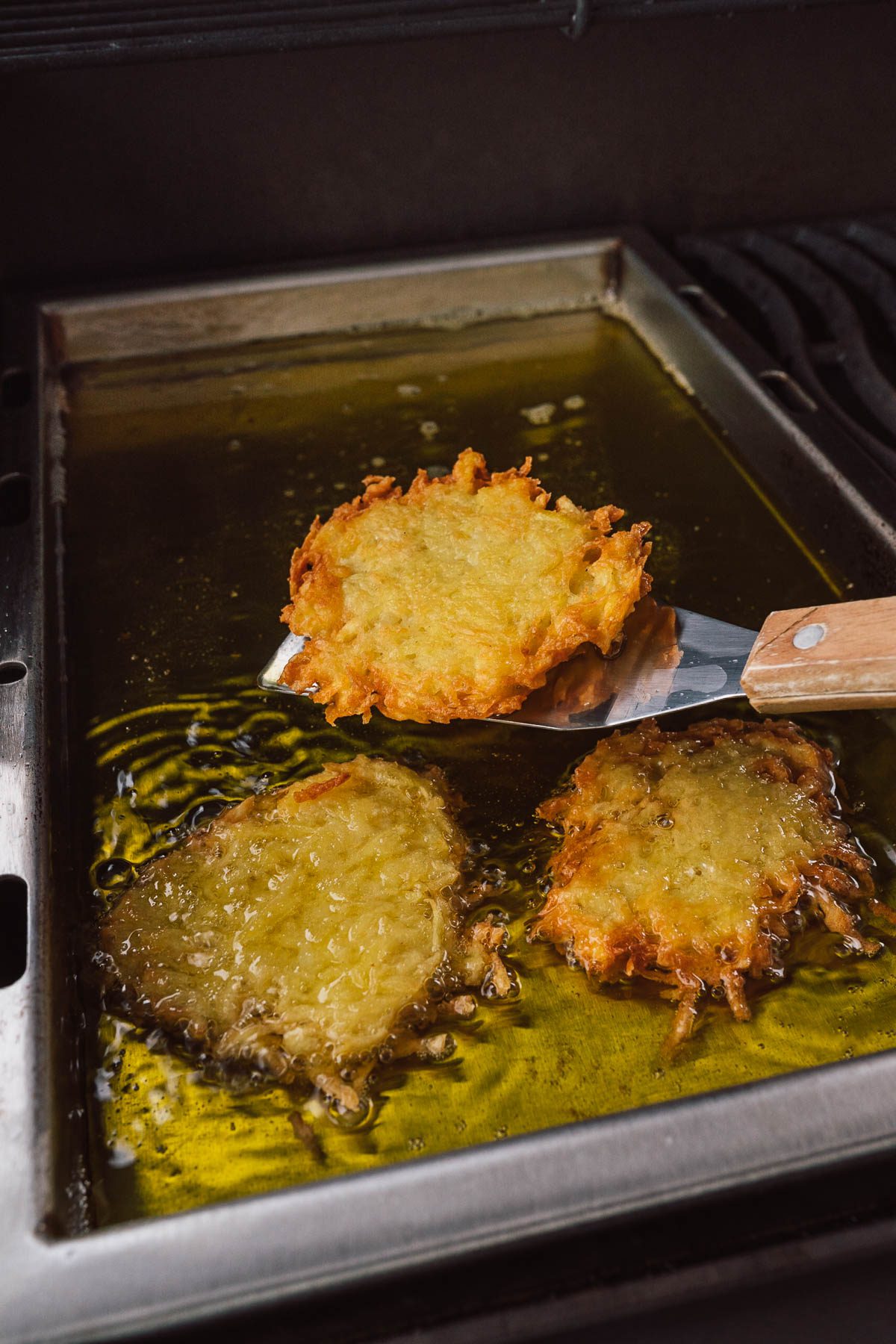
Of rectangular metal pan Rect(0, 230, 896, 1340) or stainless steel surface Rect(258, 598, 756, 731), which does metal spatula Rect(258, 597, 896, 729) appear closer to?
stainless steel surface Rect(258, 598, 756, 731)

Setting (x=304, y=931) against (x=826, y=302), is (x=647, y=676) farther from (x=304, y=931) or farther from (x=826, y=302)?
(x=826, y=302)

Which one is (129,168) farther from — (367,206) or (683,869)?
(683,869)

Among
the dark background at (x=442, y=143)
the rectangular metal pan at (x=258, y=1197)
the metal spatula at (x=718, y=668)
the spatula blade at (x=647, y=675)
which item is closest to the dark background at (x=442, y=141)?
the dark background at (x=442, y=143)

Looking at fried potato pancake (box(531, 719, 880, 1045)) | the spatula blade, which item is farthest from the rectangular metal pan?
the spatula blade

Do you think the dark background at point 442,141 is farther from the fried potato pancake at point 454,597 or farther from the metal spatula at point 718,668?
the metal spatula at point 718,668

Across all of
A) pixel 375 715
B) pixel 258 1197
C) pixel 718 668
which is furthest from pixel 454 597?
pixel 258 1197

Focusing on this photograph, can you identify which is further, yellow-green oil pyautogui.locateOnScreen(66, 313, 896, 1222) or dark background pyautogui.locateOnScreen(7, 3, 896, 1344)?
dark background pyautogui.locateOnScreen(7, 3, 896, 1344)

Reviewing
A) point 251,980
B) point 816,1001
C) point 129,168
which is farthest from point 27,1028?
point 129,168
